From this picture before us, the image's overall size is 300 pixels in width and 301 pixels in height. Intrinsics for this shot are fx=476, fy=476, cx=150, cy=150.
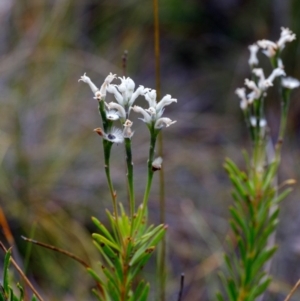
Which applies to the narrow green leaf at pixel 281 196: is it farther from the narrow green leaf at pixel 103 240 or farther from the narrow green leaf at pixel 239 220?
the narrow green leaf at pixel 103 240

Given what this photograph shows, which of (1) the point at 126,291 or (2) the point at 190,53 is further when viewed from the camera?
(2) the point at 190,53

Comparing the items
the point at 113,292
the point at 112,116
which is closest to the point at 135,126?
the point at 113,292

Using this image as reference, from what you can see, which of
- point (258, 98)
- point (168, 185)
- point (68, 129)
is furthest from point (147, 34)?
point (258, 98)

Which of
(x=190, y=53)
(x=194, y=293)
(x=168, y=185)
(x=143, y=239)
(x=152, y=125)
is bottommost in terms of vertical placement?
(x=194, y=293)

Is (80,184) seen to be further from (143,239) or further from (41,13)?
(143,239)

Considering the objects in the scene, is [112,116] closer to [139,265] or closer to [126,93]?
[126,93]

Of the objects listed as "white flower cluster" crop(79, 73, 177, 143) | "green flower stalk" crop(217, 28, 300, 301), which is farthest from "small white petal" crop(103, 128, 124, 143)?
"green flower stalk" crop(217, 28, 300, 301)

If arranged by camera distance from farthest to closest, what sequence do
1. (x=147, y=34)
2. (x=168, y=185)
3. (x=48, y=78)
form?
(x=147, y=34) < (x=48, y=78) < (x=168, y=185)

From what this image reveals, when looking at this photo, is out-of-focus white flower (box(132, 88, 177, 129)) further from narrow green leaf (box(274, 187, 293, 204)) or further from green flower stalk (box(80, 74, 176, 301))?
narrow green leaf (box(274, 187, 293, 204))
